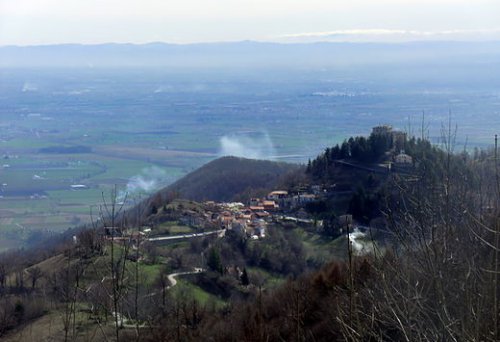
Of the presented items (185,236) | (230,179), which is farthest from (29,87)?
(185,236)

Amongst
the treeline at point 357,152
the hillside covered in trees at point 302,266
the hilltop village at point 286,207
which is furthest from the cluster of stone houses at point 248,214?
the treeline at point 357,152

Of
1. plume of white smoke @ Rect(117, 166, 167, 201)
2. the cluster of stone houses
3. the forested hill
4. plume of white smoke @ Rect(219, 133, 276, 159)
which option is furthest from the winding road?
plume of white smoke @ Rect(219, 133, 276, 159)

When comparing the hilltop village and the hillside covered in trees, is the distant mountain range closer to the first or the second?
the hilltop village

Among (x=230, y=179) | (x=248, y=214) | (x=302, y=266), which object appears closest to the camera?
(x=302, y=266)

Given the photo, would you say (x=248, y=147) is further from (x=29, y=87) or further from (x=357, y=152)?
(x=29, y=87)

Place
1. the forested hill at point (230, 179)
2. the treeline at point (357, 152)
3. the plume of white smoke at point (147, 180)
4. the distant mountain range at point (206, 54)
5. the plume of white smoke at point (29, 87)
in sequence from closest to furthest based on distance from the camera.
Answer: the treeline at point (357, 152), the forested hill at point (230, 179), the plume of white smoke at point (147, 180), the plume of white smoke at point (29, 87), the distant mountain range at point (206, 54)

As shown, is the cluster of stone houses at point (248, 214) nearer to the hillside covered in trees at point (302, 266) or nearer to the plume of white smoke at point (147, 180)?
the hillside covered in trees at point (302, 266)

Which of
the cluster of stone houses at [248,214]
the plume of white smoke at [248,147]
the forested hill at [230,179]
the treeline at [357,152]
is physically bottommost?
the plume of white smoke at [248,147]
